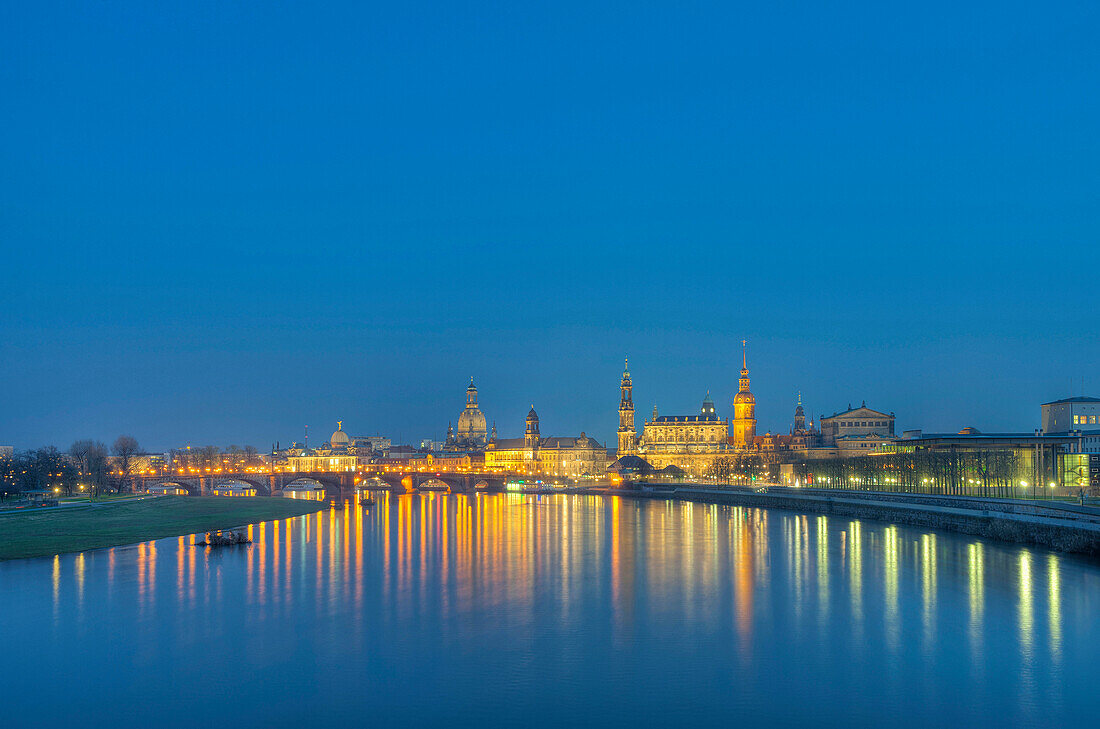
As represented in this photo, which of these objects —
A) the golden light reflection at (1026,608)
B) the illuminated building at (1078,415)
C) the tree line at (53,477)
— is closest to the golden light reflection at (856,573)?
the golden light reflection at (1026,608)

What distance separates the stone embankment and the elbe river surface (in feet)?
5.67

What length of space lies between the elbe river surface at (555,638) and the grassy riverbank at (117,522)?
12.4ft

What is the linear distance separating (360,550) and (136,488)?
83.0m

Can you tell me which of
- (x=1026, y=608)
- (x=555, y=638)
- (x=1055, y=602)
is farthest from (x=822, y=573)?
(x=555, y=638)

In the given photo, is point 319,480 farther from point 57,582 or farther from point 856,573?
point 856,573

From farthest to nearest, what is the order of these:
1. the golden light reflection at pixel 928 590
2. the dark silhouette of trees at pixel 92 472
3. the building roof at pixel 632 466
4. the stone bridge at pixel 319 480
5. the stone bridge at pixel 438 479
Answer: the building roof at pixel 632 466
the stone bridge at pixel 438 479
the stone bridge at pixel 319 480
the dark silhouette of trees at pixel 92 472
the golden light reflection at pixel 928 590

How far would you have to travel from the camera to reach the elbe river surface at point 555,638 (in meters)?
23.5

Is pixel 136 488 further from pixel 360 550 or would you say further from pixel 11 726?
pixel 11 726

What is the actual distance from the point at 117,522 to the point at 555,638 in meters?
54.0

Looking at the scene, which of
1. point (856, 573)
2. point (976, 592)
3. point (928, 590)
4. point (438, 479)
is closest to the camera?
point (976, 592)

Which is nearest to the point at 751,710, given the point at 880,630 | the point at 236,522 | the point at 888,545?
the point at 880,630

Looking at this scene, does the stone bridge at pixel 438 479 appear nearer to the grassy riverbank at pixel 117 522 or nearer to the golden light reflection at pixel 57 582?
the grassy riverbank at pixel 117 522

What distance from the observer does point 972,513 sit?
63.5 metres

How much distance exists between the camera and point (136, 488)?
423 feet
